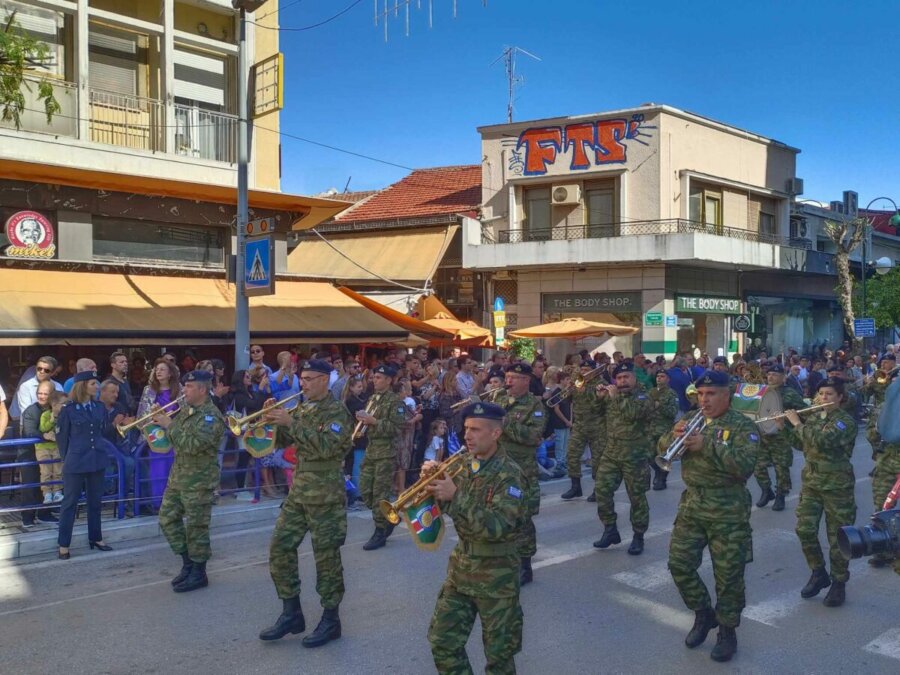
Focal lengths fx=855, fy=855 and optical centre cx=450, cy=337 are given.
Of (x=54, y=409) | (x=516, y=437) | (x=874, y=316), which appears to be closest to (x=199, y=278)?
(x=54, y=409)

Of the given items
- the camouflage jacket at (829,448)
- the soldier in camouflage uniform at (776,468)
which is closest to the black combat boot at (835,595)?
the camouflage jacket at (829,448)

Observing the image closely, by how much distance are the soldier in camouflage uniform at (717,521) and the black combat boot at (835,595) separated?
57.4 inches

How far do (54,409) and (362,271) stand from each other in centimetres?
1671

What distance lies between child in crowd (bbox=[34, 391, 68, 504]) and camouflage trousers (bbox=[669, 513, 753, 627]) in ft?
20.8

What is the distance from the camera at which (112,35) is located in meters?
15.7

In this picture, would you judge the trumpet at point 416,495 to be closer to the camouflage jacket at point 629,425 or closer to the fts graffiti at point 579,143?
the camouflage jacket at point 629,425

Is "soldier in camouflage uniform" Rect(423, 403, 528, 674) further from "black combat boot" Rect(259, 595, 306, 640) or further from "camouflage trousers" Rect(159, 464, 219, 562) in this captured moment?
"camouflage trousers" Rect(159, 464, 219, 562)

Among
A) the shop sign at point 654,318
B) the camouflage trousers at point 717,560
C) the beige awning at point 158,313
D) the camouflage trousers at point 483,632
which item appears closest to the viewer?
the camouflage trousers at point 483,632

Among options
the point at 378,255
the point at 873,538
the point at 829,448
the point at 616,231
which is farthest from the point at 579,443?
the point at 378,255

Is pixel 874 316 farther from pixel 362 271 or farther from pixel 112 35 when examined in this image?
pixel 112 35

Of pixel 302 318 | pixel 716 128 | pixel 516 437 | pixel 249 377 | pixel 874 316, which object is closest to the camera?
pixel 516 437

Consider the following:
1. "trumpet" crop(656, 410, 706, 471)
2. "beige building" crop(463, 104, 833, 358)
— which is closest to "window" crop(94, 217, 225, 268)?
"beige building" crop(463, 104, 833, 358)

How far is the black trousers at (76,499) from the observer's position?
26.3 ft

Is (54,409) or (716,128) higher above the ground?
(716,128)
